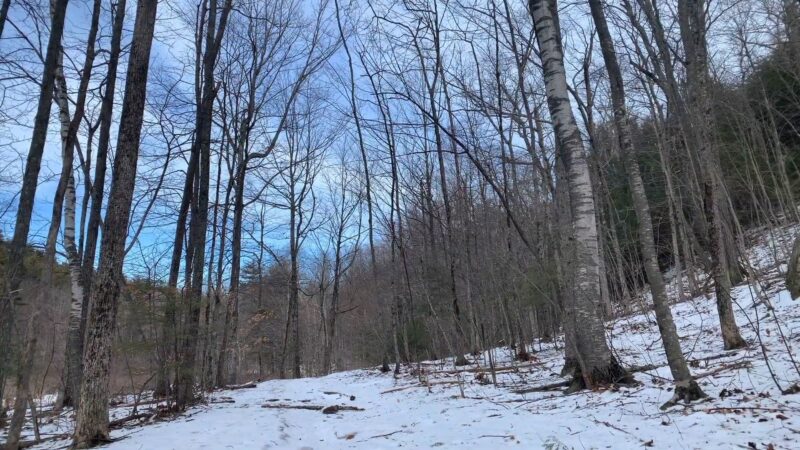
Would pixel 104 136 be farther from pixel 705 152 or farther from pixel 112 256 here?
pixel 705 152

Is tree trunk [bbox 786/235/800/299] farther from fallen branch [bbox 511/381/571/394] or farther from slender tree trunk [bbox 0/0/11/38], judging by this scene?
slender tree trunk [bbox 0/0/11/38]

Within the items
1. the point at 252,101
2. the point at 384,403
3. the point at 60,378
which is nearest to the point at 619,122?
the point at 384,403

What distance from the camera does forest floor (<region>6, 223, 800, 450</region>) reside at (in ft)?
12.0

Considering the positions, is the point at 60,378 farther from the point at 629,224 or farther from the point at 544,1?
the point at 629,224

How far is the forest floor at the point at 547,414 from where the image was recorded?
3.67 m

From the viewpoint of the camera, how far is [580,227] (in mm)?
5707

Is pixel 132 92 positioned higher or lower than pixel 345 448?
higher

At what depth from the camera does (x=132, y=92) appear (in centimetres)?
643

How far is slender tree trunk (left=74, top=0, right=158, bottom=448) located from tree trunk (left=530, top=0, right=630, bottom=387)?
5.23m

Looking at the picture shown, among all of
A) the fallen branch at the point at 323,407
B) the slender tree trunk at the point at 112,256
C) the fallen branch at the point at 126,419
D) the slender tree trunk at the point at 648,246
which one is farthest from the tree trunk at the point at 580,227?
the fallen branch at the point at 126,419

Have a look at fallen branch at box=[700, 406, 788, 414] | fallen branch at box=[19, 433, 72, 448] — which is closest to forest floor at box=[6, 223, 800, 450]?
fallen branch at box=[700, 406, 788, 414]

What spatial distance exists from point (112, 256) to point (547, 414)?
544cm

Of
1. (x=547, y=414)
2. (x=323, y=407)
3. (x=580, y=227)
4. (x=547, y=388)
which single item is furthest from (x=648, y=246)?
(x=323, y=407)

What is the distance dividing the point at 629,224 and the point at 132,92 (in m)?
21.2
